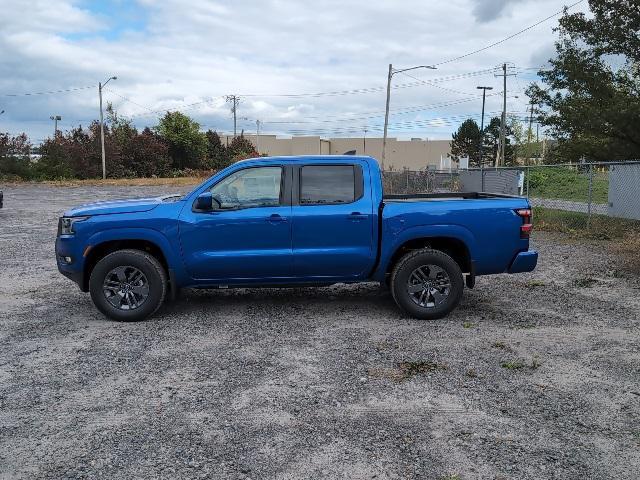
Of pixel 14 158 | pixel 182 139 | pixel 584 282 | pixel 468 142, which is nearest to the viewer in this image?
pixel 584 282

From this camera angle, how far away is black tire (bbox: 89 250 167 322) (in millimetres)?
6270

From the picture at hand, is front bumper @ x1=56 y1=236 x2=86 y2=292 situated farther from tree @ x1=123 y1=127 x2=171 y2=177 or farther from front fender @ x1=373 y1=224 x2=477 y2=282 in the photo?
tree @ x1=123 y1=127 x2=171 y2=177

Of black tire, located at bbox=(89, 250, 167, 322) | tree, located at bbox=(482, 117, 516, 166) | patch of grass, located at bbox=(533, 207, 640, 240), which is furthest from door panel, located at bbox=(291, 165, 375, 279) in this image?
tree, located at bbox=(482, 117, 516, 166)

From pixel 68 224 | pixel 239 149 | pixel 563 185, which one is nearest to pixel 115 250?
pixel 68 224

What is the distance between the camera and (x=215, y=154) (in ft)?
220

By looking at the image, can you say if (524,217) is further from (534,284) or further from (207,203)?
(207,203)

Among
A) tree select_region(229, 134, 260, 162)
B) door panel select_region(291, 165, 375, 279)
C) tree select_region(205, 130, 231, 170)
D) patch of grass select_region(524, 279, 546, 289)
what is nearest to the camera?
door panel select_region(291, 165, 375, 279)

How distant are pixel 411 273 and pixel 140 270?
2985 mm

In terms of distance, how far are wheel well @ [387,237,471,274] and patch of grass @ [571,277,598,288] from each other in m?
2.67

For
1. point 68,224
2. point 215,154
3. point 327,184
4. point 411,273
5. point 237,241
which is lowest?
point 411,273

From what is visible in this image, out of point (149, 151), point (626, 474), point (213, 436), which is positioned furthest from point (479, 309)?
point (149, 151)

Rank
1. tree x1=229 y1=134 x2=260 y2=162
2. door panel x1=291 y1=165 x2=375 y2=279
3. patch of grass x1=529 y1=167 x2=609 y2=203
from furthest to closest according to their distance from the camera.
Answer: tree x1=229 y1=134 x2=260 y2=162 < patch of grass x1=529 y1=167 x2=609 y2=203 < door panel x1=291 y1=165 x2=375 y2=279

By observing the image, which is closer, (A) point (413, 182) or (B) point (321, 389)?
(B) point (321, 389)

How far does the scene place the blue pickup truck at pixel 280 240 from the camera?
20.7ft
